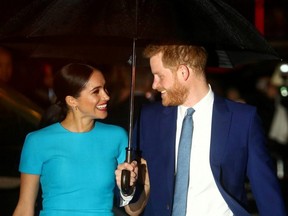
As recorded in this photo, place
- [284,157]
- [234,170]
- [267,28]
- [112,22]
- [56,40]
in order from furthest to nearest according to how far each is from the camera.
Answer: [267,28]
[284,157]
[56,40]
[234,170]
[112,22]

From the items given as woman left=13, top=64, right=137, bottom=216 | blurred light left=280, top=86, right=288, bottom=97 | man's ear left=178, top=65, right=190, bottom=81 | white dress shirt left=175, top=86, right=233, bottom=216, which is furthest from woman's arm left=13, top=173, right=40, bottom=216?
blurred light left=280, top=86, right=288, bottom=97

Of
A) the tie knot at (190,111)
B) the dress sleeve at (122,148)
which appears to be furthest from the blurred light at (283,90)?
the tie knot at (190,111)

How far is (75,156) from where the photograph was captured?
15.4 feet

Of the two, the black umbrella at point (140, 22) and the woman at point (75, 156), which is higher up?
the black umbrella at point (140, 22)

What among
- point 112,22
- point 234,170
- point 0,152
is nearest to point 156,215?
point 234,170

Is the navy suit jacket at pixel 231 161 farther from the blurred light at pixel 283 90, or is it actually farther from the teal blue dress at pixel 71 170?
the blurred light at pixel 283 90

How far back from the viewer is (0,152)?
20.3ft

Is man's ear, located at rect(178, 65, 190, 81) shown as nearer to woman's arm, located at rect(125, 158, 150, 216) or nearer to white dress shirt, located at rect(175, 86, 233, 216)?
white dress shirt, located at rect(175, 86, 233, 216)

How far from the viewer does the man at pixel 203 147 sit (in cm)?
440

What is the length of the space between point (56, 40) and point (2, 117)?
1405 mm

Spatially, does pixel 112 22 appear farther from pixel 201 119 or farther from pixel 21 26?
pixel 201 119

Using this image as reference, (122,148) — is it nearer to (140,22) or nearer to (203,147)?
(203,147)

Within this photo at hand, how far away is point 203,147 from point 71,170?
88cm

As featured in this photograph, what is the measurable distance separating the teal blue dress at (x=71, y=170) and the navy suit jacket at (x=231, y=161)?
0.33 meters
